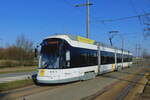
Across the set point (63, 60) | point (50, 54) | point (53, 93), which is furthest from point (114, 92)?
point (50, 54)

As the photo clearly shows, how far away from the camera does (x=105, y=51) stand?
23.7 m

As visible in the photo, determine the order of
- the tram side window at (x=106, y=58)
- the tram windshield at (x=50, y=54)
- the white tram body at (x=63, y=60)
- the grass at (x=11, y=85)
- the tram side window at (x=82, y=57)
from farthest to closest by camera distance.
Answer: the tram side window at (x=106, y=58) < the tram side window at (x=82, y=57) < the tram windshield at (x=50, y=54) < the white tram body at (x=63, y=60) < the grass at (x=11, y=85)

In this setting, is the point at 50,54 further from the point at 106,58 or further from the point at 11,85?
the point at 106,58

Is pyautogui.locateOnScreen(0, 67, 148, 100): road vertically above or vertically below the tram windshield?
below

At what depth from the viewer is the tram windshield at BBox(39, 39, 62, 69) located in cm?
A: 1394

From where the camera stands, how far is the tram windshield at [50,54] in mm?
13938

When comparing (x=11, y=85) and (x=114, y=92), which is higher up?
(x=11, y=85)

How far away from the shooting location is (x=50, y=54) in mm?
14258

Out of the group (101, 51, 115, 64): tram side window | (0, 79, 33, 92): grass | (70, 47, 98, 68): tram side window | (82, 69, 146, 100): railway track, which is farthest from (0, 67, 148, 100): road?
(101, 51, 115, 64): tram side window

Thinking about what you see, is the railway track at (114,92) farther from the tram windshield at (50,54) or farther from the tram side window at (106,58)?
the tram side window at (106,58)

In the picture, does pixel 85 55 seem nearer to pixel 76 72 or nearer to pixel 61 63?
pixel 76 72

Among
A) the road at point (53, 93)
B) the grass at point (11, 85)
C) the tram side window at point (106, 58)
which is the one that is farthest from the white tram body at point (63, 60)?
the tram side window at point (106, 58)

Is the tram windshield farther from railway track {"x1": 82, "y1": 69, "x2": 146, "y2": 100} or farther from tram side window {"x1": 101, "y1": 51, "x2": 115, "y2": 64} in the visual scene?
tram side window {"x1": 101, "y1": 51, "x2": 115, "y2": 64}

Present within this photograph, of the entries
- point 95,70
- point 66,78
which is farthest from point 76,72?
point 95,70
